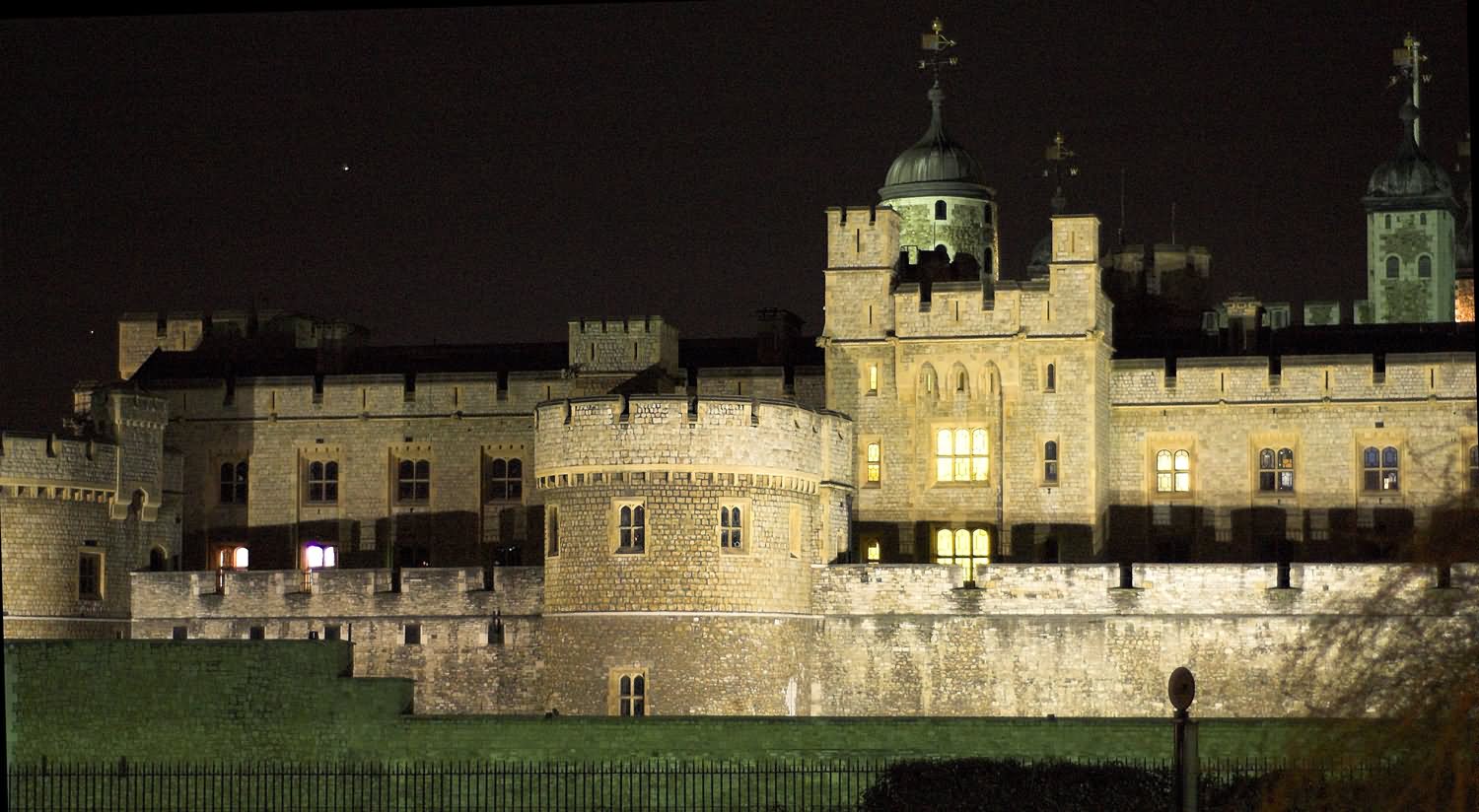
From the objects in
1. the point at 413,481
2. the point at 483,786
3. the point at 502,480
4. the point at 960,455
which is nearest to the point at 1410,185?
the point at 960,455

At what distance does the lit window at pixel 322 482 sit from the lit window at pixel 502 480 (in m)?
3.46

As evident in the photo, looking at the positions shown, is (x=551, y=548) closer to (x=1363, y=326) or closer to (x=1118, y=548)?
(x=1118, y=548)

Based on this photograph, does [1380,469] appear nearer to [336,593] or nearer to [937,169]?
[937,169]

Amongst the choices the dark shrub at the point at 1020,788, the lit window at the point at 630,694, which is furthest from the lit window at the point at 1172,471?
the dark shrub at the point at 1020,788

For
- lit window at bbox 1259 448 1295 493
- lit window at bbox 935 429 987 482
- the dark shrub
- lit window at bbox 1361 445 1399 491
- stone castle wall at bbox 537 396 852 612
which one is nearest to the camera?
the dark shrub

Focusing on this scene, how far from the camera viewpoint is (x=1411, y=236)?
78312mm

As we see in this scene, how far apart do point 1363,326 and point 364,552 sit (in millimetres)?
24472

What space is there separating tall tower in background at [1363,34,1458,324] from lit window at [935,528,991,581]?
33569mm

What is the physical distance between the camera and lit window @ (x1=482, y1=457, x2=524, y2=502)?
52.6 meters

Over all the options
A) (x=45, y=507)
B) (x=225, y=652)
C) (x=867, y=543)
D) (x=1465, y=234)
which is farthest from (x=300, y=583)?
(x=1465, y=234)

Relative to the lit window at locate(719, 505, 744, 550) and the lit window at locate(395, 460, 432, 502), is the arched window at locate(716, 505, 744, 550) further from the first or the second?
the lit window at locate(395, 460, 432, 502)

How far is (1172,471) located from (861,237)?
28.0ft

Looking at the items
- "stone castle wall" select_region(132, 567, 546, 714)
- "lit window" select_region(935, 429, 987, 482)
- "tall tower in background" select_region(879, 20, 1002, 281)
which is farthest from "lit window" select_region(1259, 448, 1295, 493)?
"stone castle wall" select_region(132, 567, 546, 714)

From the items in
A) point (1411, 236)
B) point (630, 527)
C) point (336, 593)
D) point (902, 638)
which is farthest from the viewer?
point (1411, 236)
